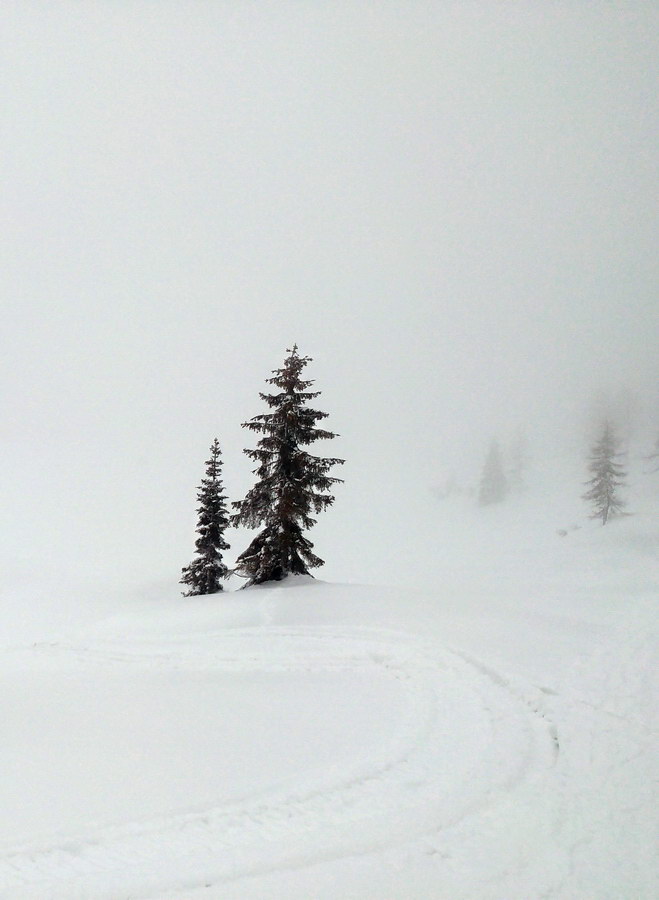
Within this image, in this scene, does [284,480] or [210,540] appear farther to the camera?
[210,540]

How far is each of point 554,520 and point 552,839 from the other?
46092 mm

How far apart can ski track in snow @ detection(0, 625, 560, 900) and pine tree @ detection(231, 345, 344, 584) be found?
9.38 metres

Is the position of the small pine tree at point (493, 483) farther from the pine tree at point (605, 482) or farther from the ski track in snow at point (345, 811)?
the ski track in snow at point (345, 811)

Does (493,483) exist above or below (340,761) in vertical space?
above

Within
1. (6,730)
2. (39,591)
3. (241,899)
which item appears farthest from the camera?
(39,591)

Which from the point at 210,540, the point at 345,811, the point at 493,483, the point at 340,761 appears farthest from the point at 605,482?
the point at 345,811

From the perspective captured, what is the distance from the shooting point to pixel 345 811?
4602 mm

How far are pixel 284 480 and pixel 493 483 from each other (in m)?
47.5

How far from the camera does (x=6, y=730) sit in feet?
20.0

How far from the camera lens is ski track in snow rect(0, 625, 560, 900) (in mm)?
3713

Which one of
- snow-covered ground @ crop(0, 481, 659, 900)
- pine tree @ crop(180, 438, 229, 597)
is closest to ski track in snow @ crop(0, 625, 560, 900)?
snow-covered ground @ crop(0, 481, 659, 900)

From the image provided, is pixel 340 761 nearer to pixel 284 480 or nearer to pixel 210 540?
pixel 284 480

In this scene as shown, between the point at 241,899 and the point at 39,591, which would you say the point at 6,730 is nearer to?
the point at 241,899

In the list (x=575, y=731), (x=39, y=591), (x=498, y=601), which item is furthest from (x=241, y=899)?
(x=39, y=591)
